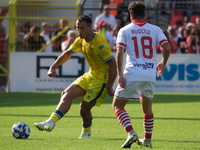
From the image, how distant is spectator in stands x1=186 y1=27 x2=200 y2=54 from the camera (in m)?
18.2

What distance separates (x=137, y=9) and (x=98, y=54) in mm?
1354

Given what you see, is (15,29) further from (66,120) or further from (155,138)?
(155,138)

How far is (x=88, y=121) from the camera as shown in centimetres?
797

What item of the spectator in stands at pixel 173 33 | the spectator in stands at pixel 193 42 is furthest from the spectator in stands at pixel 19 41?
the spectator in stands at pixel 193 42

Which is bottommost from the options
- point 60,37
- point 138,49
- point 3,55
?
point 3,55

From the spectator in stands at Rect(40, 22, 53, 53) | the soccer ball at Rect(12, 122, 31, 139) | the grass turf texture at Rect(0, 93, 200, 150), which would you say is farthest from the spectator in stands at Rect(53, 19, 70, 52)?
the soccer ball at Rect(12, 122, 31, 139)

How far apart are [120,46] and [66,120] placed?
403cm

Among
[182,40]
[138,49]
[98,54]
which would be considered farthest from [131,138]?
[182,40]

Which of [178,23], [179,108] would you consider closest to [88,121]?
[179,108]

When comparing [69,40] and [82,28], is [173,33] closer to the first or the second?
[69,40]

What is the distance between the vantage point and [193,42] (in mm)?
18344

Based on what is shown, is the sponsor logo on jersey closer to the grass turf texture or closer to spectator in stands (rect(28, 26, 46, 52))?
the grass turf texture

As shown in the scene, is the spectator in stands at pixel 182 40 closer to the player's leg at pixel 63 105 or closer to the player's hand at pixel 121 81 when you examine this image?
the player's leg at pixel 63 105

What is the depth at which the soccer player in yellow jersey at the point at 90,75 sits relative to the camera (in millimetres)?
7641
